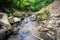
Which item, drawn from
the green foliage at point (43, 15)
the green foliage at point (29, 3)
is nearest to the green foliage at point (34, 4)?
the green foliage at point (29, 3)

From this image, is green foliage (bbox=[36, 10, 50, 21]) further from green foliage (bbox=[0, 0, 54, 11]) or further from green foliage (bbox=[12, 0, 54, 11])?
green foliage (bbox=[12, 0, 54, 11])

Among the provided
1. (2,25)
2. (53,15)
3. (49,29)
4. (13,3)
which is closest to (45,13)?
(53,15)

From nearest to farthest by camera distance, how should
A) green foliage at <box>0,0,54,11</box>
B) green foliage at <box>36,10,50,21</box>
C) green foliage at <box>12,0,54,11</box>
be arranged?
green foliage at <box>36,10,50,21</box> < green foliage at <box>0,0,54,11</box> < green foliage at <box>12,0,54,11</box>

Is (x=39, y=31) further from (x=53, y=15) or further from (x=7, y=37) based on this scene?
(x=7, y=37)

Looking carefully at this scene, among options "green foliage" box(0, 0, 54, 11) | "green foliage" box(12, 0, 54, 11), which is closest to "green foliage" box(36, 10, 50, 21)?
"green foliage" box(0, 0, 54, 11)

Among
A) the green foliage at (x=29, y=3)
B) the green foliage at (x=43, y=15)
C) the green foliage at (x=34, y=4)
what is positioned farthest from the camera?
the green foliage at (x=34, y=4)

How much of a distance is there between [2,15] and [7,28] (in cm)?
110

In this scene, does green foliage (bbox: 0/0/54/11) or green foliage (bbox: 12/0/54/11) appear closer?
green foliage (bbox: 0/0/54/11)

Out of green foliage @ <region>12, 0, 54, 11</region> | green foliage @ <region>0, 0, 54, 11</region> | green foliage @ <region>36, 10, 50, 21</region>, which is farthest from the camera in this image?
green foliage @ <region>12, 0, 54, 11</region>

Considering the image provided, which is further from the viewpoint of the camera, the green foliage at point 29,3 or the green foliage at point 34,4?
the green foliage at point 34,4

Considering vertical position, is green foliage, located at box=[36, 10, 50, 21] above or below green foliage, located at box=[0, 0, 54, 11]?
below

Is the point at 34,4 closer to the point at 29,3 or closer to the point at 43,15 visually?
the point at 29,3

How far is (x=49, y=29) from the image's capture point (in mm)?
6406

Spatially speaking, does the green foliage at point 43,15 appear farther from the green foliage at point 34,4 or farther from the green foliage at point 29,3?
the green foliage at point 34,4
